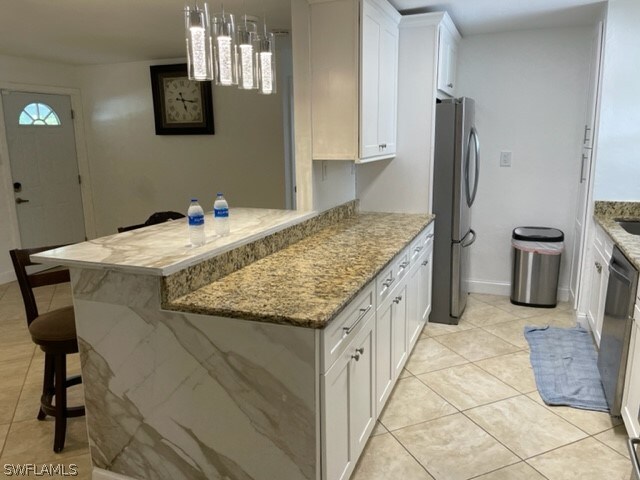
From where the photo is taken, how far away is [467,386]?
2846 millimetres

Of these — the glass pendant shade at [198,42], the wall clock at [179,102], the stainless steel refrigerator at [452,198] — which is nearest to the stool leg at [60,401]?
the glass pendant shade at [198,42]

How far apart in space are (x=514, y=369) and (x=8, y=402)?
2.89 metres

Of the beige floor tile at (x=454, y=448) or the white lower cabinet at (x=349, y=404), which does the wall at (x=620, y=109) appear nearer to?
the beige floor tile at (x=454, y=448)

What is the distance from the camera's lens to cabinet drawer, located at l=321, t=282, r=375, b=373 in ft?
5.47

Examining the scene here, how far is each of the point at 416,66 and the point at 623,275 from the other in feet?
6.14

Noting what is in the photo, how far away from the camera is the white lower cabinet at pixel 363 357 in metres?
1.73

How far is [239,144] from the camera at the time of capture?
195 inches

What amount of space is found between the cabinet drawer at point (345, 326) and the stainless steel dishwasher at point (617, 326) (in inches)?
46.2

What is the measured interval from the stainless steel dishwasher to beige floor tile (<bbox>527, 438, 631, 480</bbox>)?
0.87 feet

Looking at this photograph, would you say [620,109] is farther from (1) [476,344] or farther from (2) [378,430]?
(2) [378,430]

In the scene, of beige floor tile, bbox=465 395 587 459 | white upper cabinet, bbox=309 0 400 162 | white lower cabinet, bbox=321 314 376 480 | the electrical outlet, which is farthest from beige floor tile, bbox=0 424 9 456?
the electrical outlet

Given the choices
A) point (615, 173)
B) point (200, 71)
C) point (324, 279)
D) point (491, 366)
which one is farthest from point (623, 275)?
point (200, 71)

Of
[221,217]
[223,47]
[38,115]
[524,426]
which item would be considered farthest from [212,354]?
[38,115]

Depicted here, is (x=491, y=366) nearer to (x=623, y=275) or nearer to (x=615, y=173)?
(x=623, y=275)
